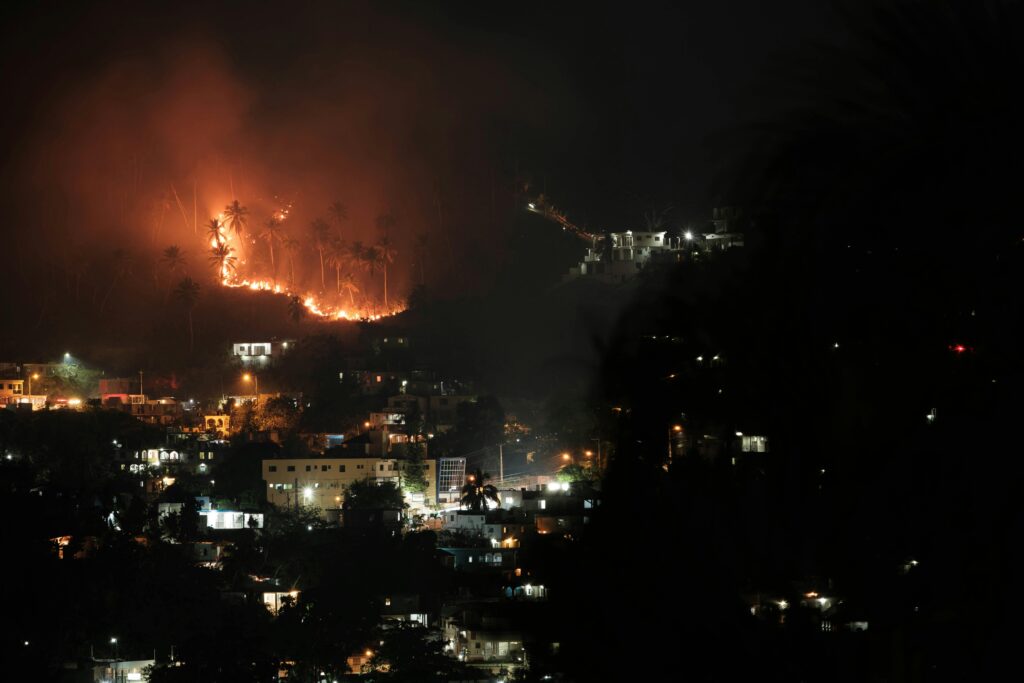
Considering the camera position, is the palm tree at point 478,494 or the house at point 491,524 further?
the palm tree at point 478,494

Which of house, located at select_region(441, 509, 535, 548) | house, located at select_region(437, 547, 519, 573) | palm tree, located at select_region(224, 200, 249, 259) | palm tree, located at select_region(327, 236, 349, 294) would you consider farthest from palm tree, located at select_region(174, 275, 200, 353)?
house, located at select_region(437, 547, 519, 573)

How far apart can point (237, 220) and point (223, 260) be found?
7.20 ft

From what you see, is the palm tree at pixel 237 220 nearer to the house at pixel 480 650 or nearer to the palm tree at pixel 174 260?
the palm tree at pixel 174 260

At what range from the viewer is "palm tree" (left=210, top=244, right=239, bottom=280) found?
51750 mm

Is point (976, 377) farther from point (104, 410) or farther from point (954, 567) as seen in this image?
point (104, 410)

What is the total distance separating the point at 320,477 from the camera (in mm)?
29469

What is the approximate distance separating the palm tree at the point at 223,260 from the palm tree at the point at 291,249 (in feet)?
6.51

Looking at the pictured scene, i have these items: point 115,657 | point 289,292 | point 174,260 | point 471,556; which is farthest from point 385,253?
point 115,657

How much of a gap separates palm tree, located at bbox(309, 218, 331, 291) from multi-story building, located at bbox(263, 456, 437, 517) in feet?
69.0

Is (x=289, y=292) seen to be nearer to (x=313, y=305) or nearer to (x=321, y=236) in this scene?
(x=313, y=305)

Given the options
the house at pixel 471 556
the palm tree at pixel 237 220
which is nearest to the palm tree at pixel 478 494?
the house at pixel 471 556

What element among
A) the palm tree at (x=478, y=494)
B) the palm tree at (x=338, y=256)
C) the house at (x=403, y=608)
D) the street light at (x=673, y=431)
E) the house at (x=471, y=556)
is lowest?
the house at (x=403, y=608)

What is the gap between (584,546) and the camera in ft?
11.4

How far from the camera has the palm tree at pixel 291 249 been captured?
5125 cm
